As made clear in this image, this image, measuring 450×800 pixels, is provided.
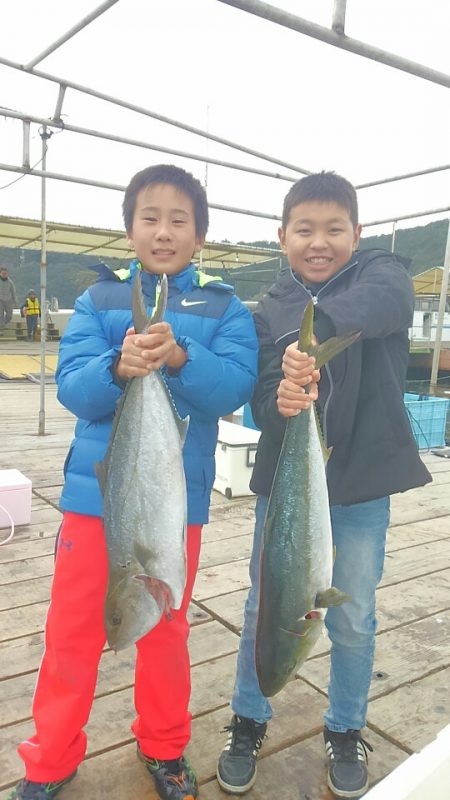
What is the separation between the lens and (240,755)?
6.79ft

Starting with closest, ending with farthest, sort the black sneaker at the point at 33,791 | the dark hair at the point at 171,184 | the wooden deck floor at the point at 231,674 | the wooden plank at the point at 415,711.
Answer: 1. the black sneaker at the point at 33,791
2. the dark hair at the point at 171,184
3. the wooden deck floor at the point at 231,674
4. the wooden plank at the point at 415,711

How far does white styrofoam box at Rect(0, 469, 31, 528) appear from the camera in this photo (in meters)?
4.14

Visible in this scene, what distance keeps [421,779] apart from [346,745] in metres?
1.03

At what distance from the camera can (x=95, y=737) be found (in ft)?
7.36

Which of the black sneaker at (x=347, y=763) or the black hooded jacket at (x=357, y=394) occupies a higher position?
the black hooded jacket at (x=357, y=394)

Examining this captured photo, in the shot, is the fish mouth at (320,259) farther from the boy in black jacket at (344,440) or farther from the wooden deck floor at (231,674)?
the wooden deck floor at (231,674)

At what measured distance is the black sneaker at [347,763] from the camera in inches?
79.4

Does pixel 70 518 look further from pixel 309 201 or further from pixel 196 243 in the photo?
pixel 309 201

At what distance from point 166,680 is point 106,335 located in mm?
1162

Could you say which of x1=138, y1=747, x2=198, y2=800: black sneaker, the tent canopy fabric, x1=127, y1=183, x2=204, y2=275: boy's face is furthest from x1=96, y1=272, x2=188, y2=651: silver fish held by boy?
the tent canopy fabric

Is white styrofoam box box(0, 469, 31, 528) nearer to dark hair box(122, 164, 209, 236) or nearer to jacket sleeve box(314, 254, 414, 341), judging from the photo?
dark hair box(122, 164, 209, 236)

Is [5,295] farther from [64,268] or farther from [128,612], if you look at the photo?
[64,268]

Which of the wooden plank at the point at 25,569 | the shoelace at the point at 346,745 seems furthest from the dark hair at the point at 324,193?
the wooden plank at the point at 25,569

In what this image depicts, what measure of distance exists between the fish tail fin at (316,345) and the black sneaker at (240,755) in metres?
1.37
